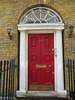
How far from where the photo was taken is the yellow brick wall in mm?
4188

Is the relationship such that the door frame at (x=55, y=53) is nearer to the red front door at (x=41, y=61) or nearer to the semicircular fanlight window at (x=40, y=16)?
the red front door at (x=41, y=61)

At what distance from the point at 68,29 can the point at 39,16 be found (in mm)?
1345

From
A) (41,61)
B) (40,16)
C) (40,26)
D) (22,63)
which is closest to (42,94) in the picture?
(41,61)

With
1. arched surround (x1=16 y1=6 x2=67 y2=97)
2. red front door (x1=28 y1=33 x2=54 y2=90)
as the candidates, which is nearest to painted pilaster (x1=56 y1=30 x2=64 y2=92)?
arched surround (x1=16 y1=6 x2=67 y2=97)

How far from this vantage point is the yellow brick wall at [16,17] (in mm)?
4188

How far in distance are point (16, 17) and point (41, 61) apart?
6.94ft

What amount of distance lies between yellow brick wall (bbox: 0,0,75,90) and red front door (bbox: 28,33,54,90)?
24.8 inches

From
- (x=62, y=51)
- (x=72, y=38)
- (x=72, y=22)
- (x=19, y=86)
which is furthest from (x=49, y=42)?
(x=19, y=86)

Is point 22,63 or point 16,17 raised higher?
point 16,17

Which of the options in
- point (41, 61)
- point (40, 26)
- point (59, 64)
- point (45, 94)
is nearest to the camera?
point (45, 94)

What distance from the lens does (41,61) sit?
438 cm

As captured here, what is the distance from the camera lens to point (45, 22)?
4.41m

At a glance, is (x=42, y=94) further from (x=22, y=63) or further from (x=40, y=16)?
(x=40, y=16)

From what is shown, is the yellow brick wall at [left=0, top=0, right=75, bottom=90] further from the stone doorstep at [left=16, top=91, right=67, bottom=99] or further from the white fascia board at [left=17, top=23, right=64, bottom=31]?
the stone doorstep at [left=16, top=91, right=67, bottom=99]
